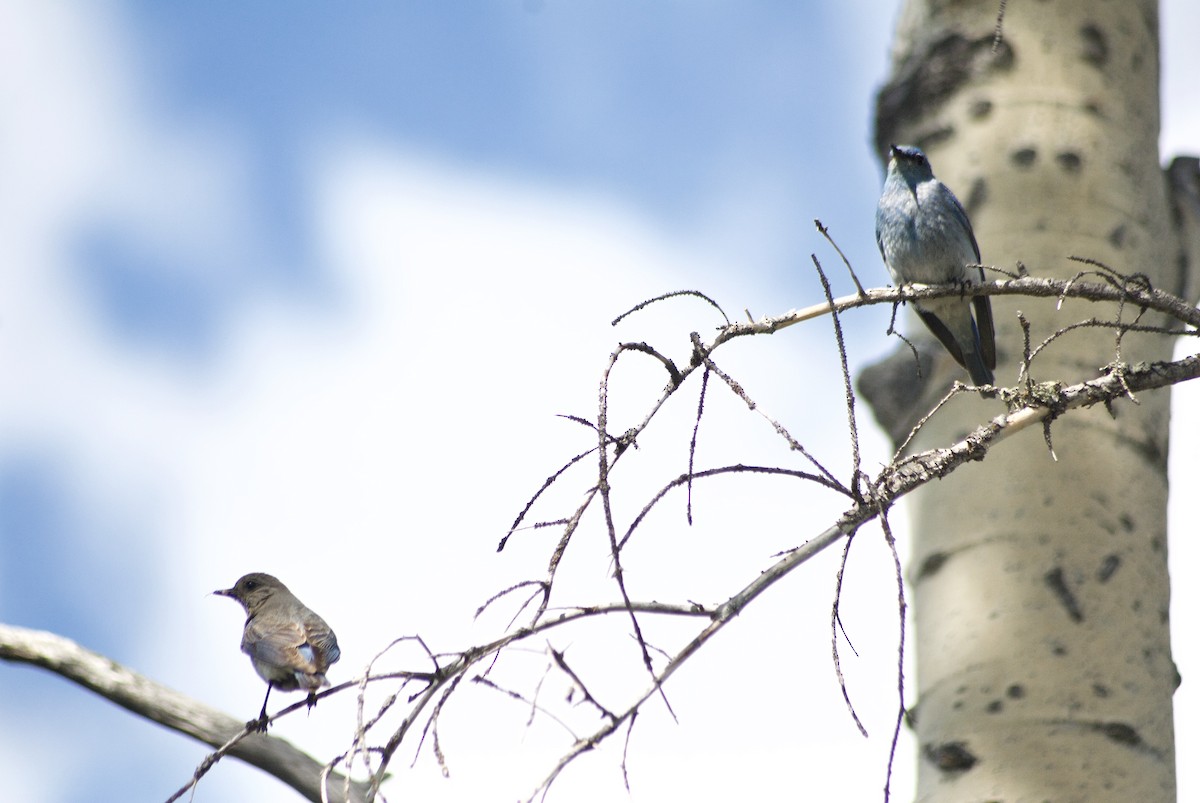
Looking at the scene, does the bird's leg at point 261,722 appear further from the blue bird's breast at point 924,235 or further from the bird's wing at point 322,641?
the blue bird's breast at point 924,235

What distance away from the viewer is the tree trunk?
327 cm

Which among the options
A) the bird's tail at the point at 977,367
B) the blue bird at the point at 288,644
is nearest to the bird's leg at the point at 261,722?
the blue bird at the point at 288,644

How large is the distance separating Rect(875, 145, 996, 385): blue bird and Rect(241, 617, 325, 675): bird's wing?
2387 mm

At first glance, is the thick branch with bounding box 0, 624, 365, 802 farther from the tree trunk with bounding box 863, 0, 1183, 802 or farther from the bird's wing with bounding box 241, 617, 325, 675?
the tree trunk with bounding box 863, 0, 1183, 802

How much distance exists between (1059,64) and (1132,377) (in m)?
2.17

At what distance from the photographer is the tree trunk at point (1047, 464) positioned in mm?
3273

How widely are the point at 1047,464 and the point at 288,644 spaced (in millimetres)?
2205

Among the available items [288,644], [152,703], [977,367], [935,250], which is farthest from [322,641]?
[935,250]

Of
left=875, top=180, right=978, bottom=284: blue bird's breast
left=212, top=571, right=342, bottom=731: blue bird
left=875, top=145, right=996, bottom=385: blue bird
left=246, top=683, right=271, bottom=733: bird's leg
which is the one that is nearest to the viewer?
left=246, top=683, right=271, bottom=733: bird's leg

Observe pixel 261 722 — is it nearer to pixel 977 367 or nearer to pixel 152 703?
pixel 152 703

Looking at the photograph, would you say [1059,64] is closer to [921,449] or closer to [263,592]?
[921,449]

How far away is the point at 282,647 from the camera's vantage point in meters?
3.57

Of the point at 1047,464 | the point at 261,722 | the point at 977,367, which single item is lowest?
the point at 261,722

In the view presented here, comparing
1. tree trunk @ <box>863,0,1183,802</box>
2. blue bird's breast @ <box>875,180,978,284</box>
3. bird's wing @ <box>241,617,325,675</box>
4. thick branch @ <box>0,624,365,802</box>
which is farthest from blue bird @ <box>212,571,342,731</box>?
blue bird's breast @ <box>875,180,978,284</box>
